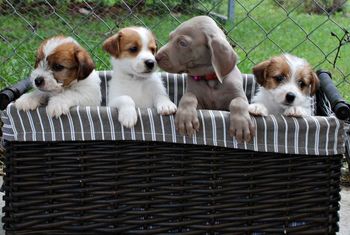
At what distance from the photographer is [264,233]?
2523mm

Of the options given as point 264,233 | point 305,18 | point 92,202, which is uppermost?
point 305,18

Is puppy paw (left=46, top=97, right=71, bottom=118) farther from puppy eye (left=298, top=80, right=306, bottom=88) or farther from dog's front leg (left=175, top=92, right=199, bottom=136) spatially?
puppy eye (left=298, top=80, right=306, bottom=88)

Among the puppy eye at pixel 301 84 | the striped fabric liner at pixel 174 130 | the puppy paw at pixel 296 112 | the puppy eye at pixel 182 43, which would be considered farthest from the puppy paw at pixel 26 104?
the puppy eye at pixel 301 84

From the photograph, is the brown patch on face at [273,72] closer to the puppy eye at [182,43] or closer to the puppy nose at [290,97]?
the puppy nose at [290,97]

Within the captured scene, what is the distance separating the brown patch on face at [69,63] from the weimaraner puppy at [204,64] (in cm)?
32

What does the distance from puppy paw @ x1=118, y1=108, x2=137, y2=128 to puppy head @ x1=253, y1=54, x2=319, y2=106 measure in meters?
0.69

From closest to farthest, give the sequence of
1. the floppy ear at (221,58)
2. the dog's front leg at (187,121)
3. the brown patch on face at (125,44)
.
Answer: the dog's front leg at (187,121)
the floppy ear at (221,58)
the brown patch on face at (125,44)

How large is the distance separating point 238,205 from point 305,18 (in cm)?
337

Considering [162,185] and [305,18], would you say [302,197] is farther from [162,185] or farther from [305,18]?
[305,18]

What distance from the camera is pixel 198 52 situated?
2.64 meters

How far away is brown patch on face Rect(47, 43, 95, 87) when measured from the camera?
265 centimetres

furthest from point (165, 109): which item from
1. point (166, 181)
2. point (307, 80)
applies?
point (307, 80)

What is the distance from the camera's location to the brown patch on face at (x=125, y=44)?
282 centimetres

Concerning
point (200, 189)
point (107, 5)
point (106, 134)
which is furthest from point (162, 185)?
point (107, 5)
